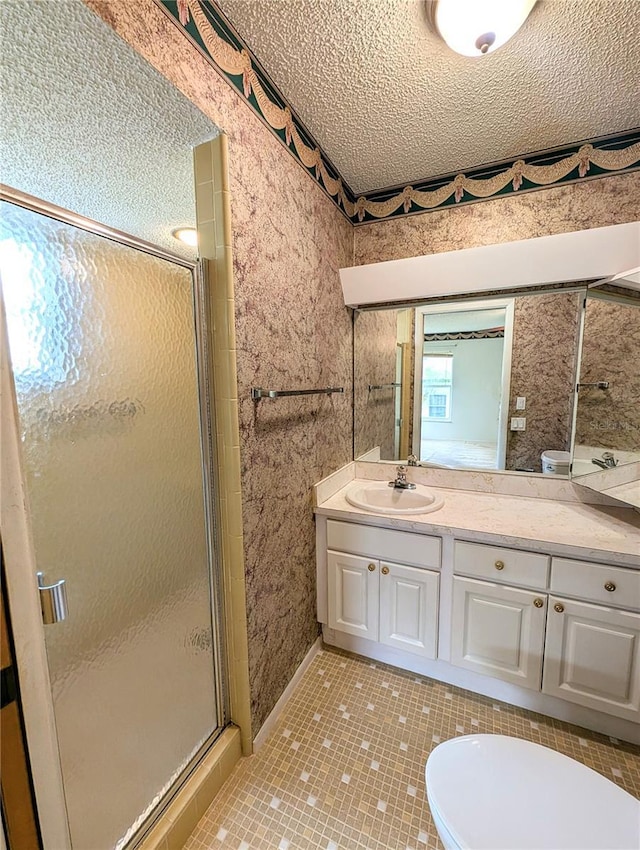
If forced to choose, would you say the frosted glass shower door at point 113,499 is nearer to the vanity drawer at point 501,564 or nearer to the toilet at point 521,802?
the toilet at point 521,802

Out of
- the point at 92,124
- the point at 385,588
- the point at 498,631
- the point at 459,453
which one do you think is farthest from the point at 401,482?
the point at 92,124

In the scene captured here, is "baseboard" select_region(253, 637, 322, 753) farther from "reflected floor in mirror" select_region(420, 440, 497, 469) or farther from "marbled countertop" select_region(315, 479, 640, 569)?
"reflected floor in mirror" select_region(420, 440, 497, 469)

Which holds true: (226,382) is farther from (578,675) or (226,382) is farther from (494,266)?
(578,675)

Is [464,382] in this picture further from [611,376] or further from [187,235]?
[187,235]

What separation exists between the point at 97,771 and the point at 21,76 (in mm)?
1850

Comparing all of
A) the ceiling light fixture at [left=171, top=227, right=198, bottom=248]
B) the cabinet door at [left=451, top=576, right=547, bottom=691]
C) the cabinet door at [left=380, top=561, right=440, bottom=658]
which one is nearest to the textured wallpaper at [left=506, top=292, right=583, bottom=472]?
the cabinet door at [left=451, top=576, right=547, bottom=691]

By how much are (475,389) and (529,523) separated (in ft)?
2.47

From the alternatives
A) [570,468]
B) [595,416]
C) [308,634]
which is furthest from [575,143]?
[308,634]

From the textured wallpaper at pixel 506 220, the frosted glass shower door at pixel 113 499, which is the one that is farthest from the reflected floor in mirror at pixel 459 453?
the frosted glass shower door at pixel 113 499

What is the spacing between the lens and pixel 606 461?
1626 millimetres

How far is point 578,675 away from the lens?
1.33 m

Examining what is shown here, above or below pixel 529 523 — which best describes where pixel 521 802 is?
below

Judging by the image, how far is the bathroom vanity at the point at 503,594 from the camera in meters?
1.28

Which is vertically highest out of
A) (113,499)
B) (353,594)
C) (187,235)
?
(187,235)
